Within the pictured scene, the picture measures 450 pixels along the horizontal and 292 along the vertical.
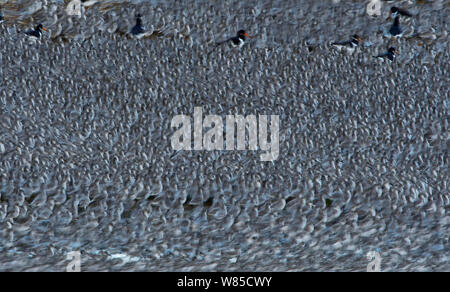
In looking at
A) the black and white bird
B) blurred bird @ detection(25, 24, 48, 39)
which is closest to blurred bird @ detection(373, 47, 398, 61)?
the black and white bird

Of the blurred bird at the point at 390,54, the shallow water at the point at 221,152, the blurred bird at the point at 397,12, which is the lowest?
the shallow water at the point at 221,152

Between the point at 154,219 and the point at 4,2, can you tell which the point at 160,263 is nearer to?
the point at 154,219

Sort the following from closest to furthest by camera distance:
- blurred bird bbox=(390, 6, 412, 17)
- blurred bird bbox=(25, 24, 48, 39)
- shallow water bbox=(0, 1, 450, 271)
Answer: shallow water bbox=(0, 1, 450, 271)
blurred bird bbox=(25, 24, 48, 39)
blurred bird bbox=(390, 6, 412, 17)

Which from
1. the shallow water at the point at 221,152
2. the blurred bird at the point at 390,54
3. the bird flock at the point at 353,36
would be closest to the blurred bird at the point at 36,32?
the shallow water at the point at 221,152

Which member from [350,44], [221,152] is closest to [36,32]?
[221,152]

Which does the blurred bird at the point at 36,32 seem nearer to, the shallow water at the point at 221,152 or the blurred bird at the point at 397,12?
the shallow water at the point at 221,152

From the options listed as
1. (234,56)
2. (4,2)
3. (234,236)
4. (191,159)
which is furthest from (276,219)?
(4,2)

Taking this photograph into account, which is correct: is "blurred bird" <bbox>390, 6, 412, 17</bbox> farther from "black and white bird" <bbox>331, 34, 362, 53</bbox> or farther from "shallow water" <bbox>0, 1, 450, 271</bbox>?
"black and white bird" <bbox>331, 34, 362, 53</bbox>
